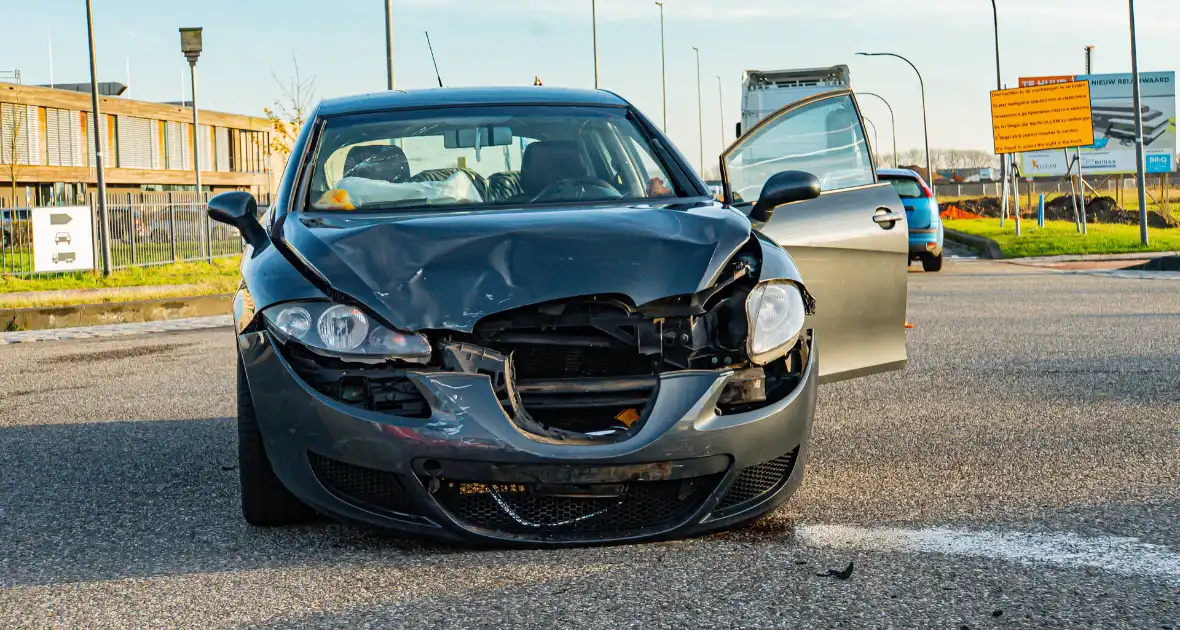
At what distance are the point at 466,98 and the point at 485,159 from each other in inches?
14.3

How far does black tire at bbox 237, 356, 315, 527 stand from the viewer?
4.03 metres

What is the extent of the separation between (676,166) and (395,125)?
42.7 inches

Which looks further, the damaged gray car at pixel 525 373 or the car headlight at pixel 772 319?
the car headlight at pixel 772 319

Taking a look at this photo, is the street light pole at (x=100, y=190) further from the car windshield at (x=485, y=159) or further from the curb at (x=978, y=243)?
the car windshield at (x=485, y=159)

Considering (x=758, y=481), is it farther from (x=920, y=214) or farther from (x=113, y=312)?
(x=920, y=214)

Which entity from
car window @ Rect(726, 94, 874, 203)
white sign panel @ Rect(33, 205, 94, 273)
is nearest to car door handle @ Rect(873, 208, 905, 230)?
car window @ Rect(726, 94, 874, 203)

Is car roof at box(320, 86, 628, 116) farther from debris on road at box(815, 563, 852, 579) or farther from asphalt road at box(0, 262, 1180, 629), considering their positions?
debris on road at box(815, 563, 852, 579)

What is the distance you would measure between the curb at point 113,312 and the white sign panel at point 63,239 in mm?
4849

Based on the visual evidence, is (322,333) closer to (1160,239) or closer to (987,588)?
(987,588)

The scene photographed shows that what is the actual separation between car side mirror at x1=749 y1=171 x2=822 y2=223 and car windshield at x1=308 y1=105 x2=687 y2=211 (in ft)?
1.05

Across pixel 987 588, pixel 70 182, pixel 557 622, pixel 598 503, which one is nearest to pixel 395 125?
pixel 598 503

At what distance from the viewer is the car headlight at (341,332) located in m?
3.54

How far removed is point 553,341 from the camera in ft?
12.0

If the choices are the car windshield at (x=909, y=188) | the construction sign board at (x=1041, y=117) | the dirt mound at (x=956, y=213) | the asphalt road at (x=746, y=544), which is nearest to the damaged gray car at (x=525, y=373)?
the asphalt road at (x=746, y=544)
